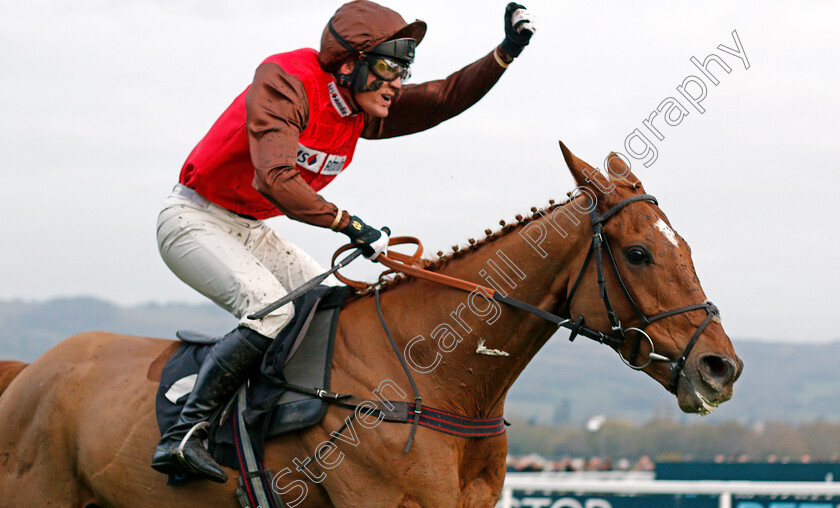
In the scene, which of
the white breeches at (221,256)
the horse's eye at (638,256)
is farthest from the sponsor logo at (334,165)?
the horse's eye at (638,256)

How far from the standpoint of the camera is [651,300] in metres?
3.85

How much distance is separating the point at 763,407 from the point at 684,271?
14058 centimetres

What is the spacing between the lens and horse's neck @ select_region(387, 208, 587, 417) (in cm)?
414

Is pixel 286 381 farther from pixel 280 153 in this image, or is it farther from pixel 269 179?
pixel 280 153

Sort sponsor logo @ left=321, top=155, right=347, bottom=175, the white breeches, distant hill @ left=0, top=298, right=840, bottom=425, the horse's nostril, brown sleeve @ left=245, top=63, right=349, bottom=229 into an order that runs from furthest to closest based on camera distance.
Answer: distant hill @ left=0, top=298, right=840, bottom=425
sponsor logo @ left=321, top=155, right=347, bottom=175
the white breeches
brown sleeve @ left=245, top=63, right=349, bottom=229
the horse's nostril

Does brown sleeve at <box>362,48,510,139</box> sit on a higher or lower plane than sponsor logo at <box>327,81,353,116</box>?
higher

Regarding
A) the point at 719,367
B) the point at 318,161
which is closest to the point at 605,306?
the point at 719,367

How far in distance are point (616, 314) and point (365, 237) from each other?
4.11 feet

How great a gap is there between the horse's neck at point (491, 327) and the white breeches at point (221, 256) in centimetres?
74

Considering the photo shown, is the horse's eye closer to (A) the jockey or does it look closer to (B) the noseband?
(B) the noseband

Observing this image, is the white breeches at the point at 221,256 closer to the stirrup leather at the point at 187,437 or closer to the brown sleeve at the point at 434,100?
the stirrup leather at the point at 187,437

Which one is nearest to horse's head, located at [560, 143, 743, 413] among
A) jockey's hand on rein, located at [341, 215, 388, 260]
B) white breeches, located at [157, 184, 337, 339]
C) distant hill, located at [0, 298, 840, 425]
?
jockey's hand on rein, located at [341, 215, 388, 260]

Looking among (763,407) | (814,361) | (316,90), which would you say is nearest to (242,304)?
(316,90)

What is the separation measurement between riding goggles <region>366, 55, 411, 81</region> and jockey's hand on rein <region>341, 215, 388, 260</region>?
800 millimetres
